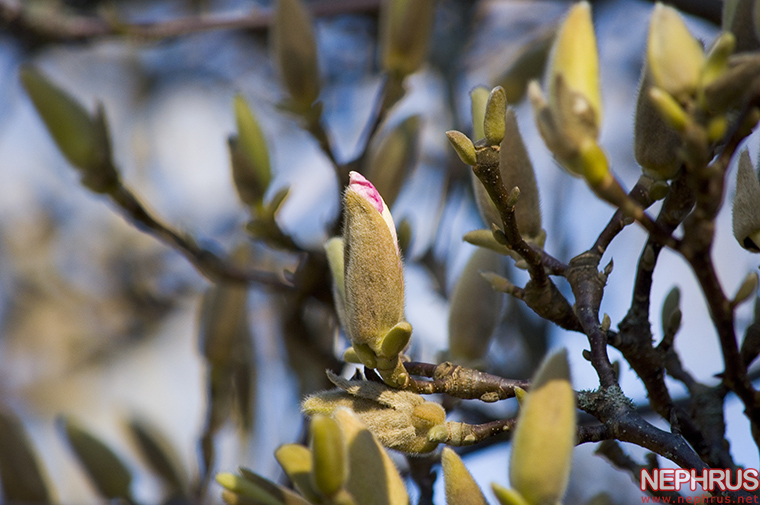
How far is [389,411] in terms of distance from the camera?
56 cm

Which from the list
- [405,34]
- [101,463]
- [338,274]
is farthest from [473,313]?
[101,463]

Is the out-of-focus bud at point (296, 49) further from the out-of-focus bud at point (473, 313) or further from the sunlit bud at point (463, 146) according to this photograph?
the sunlit bud at point (463, 146)

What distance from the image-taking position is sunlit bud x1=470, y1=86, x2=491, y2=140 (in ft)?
1.90

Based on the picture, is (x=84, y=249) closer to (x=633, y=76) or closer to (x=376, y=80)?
(x=376, y=80)

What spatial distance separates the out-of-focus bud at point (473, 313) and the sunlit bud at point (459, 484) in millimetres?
286

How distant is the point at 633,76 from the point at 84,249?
6.78 feet

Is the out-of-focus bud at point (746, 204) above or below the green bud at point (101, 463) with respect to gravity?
above

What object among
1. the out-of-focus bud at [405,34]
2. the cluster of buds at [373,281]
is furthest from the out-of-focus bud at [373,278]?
the out-of-focus bud at [405,34]

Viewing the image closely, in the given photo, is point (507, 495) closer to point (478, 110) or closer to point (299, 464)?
point (299, 464)

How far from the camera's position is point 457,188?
1396 millimetres

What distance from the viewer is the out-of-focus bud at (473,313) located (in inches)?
30.9

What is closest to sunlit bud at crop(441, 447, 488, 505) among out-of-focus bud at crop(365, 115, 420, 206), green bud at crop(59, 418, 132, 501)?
out-of-focus bud at crop(365, 115, 420, 206)

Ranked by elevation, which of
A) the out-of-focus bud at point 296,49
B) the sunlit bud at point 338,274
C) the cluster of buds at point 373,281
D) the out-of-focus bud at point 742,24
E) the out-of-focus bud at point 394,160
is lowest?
the cluster of buds at point 373,281

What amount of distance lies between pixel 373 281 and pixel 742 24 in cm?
35
